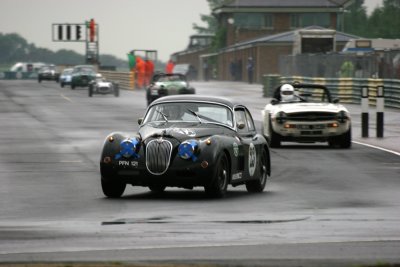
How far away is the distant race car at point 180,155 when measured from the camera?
15.0 meters

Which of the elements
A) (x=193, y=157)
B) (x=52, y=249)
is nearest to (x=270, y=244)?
(x=52, y=249)

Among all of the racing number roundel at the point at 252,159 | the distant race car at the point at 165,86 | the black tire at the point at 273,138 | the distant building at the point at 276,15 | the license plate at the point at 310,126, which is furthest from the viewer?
the distant building at the point at 276,15

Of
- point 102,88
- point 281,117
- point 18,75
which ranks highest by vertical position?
point 281,117

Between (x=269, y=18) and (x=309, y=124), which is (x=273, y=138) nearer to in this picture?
(x=309, y=124)

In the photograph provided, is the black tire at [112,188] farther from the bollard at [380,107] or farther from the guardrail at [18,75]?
the guardrail at [18,75]

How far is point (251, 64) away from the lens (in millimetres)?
88688

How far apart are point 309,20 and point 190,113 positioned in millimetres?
96028

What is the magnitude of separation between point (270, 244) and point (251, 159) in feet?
19.6

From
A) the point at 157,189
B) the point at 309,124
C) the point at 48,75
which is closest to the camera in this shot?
the point at 157,189

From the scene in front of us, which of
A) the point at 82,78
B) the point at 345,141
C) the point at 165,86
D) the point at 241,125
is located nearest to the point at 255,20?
the point at 82,78

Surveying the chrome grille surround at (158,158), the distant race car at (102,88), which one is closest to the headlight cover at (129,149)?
the chrome grille surround at (158,158)

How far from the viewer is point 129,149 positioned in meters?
15.1

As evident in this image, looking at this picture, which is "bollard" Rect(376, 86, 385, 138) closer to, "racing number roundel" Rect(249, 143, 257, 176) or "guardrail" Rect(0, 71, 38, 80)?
"racing number roundel" Rect(249, 143, 257, 176)

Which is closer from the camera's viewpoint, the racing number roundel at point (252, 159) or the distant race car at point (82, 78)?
the racing number roundel at point (252, 159)
